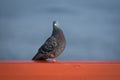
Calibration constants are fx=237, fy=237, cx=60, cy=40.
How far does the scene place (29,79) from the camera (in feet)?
3.30

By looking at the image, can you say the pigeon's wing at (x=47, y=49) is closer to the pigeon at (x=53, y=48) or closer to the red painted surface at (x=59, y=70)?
the pigeon at (x=53, y=48)

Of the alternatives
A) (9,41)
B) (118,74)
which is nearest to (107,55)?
(118,74)

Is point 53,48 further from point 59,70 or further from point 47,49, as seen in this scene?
point 59,70

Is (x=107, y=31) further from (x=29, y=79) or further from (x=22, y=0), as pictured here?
(x=29, y=79)

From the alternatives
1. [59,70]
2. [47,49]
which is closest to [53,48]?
[47,49]

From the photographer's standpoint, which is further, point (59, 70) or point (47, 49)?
point (47, 49)

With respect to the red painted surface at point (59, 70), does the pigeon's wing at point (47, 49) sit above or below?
above

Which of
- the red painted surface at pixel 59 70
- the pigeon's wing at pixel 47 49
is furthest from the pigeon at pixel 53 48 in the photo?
the red painted surface at pixel 59 70

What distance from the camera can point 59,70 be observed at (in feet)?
3.33

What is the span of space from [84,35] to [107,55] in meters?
0.21

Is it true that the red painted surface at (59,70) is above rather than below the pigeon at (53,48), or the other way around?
below

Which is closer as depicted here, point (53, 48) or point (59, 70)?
point (59, 70)

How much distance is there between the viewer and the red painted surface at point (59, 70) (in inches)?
39.8

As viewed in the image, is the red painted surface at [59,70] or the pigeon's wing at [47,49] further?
the pigeon's wing at [47,49]
